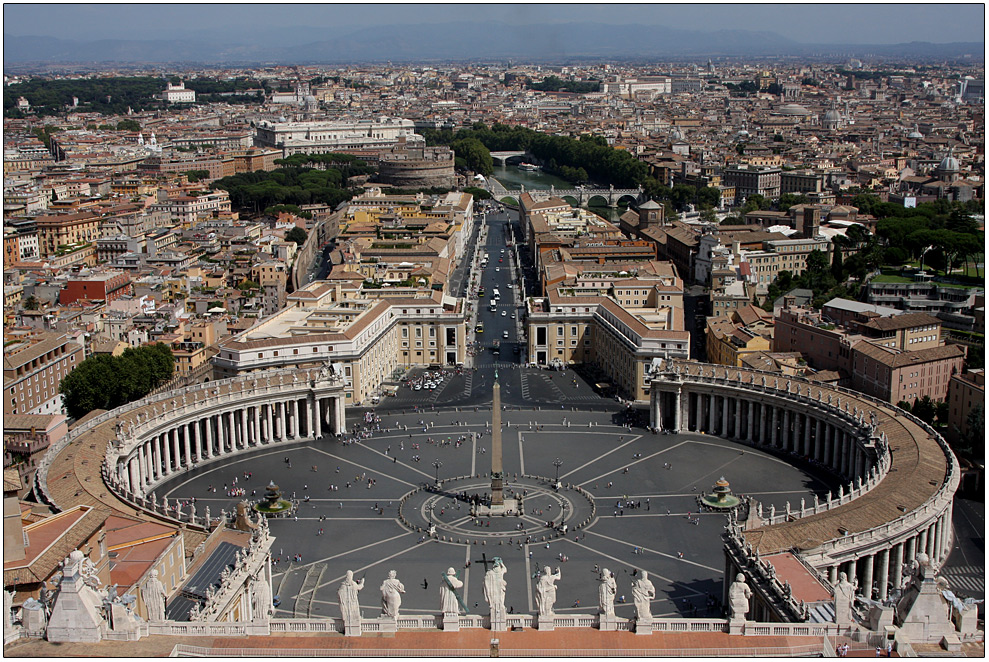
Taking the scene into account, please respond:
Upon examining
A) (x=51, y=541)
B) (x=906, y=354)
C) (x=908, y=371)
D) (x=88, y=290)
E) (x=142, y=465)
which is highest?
(x=51, y=541)

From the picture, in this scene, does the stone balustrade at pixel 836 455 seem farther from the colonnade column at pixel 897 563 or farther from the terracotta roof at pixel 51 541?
the terracotta roof at pixel 51 541

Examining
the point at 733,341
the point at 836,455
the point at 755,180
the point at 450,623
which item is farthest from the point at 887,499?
the point at 755,180

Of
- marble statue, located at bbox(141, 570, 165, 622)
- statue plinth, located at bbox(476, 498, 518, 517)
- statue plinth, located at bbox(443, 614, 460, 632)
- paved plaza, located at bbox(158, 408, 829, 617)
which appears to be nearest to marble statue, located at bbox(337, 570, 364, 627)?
statue plinth, located at bbox(443, 614, 460, 632)

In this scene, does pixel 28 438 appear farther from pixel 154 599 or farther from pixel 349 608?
pixel 349 608

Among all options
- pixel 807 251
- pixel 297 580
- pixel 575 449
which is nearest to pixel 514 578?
pixel 297 580

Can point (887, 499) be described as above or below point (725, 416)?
above

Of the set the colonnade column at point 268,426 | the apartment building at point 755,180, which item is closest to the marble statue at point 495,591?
the colonnade column at point 268,426

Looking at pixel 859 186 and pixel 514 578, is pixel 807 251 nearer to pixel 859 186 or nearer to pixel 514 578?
pixel 859 186
